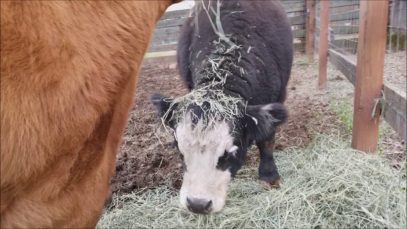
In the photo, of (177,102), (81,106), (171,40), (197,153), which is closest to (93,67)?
(81,106)

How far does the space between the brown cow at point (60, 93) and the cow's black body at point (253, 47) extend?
1.84 m

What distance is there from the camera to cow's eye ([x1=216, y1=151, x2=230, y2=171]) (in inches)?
118

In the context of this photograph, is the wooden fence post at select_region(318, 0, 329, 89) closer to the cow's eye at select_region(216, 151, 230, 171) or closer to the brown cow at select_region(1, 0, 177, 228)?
the cow's eye at select_region(216, 151, 230, 171)

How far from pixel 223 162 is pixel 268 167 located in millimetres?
648

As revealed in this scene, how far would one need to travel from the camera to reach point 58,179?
4.95ft

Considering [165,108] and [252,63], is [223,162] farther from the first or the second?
[252,63]

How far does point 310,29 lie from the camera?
8.33m

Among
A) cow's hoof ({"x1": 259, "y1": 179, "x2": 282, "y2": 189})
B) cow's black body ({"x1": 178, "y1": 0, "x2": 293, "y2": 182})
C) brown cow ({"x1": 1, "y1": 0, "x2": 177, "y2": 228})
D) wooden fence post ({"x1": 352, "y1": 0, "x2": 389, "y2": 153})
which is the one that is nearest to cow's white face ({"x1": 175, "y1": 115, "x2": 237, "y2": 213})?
cow's black body ({"x1": 178, "y1": 0, "x2": 293, "y2": 182})

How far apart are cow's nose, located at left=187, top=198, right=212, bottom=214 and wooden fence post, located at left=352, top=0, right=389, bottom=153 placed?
3.74ft

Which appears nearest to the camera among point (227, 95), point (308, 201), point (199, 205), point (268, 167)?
point (308, 201)

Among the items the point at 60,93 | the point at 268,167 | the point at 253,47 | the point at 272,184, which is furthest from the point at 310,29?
the point at 60,93

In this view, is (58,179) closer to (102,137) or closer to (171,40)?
(102,137)

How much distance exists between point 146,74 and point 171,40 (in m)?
2.35

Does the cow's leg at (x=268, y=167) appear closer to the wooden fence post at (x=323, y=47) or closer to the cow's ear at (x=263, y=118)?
the cow's ear at (x=263, y=118)
